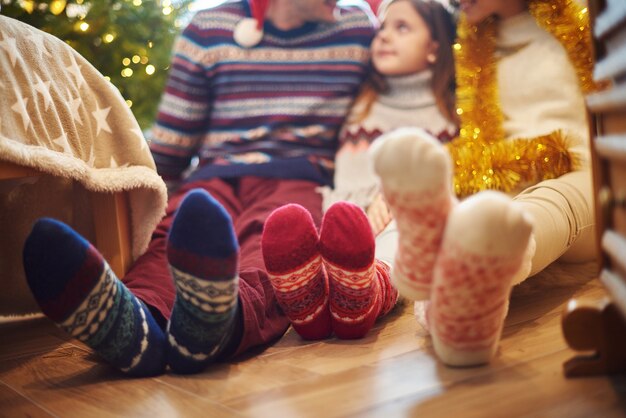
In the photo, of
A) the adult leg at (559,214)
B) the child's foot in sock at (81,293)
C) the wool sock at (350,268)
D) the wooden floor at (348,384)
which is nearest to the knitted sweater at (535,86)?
the adult leg at (559,214)

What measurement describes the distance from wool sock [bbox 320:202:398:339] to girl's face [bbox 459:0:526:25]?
58cm

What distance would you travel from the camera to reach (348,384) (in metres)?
0.78

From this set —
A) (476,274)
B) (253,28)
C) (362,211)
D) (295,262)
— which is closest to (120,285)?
(295,262)

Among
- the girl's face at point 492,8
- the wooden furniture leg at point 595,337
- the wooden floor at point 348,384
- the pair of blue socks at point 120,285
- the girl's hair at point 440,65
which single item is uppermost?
the girl's face at point 492,8

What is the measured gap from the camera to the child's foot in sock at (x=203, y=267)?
2.61 ft

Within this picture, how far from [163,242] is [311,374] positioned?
0.50 m

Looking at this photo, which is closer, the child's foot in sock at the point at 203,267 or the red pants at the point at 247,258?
the child's foot in sock at the point at 203,267

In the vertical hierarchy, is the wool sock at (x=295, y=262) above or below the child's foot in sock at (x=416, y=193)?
below

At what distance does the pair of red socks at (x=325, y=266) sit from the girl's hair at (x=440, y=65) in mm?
617

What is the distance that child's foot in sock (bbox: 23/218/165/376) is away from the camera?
0.80m

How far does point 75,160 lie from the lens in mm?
1070

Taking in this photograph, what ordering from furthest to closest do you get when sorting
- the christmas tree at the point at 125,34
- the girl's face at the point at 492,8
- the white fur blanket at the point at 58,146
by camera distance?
the christmas tree at the point at 125,34, the girl's face at the point at 492,8, the white fur blanket at the point at 58,146

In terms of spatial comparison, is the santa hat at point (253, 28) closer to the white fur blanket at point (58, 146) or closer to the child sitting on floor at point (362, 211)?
the child sitting on floor at point (362, 211)

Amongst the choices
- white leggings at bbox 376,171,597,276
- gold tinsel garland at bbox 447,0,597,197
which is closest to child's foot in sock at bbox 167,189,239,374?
white leggings at bbox 376,171,597,276
